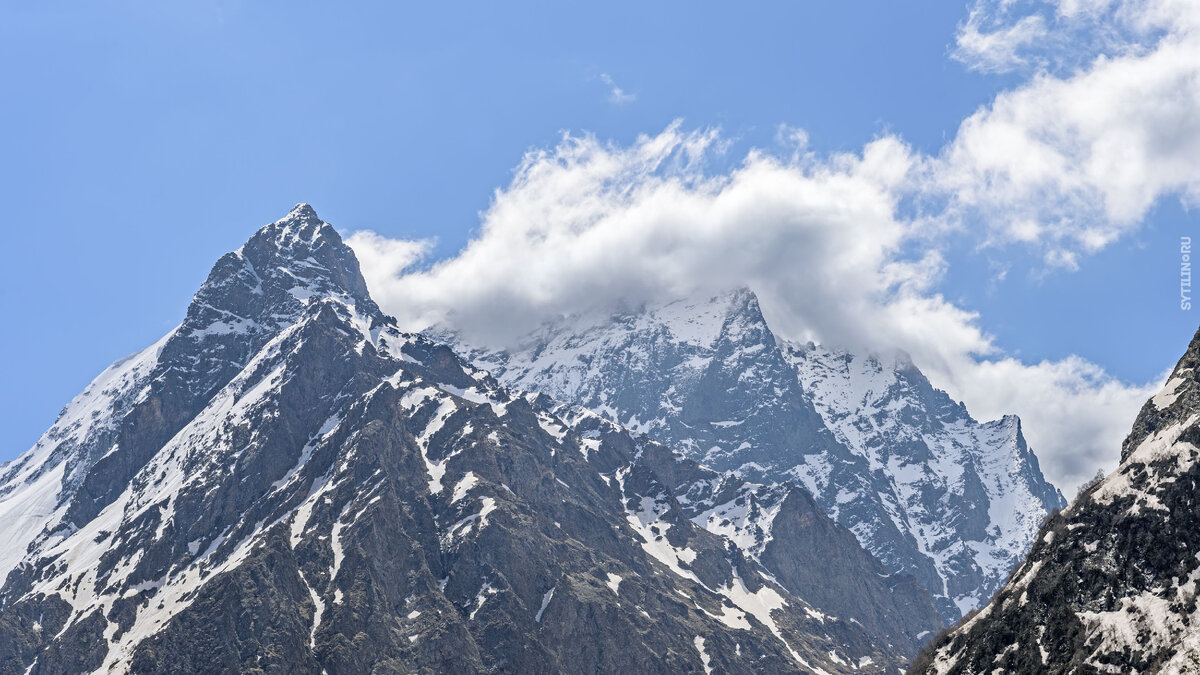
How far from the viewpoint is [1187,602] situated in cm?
19988

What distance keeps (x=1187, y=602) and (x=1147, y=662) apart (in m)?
10.7

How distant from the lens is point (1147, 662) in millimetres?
195125
